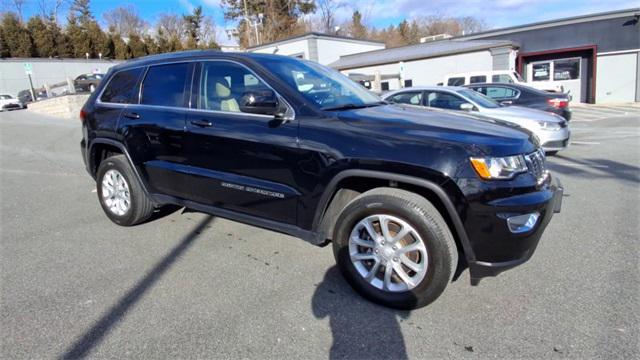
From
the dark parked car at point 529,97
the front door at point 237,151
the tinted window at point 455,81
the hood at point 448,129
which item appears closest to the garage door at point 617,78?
the tinted window at point 455,81

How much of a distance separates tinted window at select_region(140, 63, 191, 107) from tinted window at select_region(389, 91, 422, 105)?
18.5ft

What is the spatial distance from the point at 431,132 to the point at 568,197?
3539 mm

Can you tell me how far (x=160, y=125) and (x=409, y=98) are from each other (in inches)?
245

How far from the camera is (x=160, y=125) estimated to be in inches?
151

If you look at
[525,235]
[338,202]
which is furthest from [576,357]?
[338,202]

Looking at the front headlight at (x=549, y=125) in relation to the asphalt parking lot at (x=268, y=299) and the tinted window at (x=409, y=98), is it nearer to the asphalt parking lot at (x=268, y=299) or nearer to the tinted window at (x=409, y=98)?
the tinted window at (x=409, y=98)

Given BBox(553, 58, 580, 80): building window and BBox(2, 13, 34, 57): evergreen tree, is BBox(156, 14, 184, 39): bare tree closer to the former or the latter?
BBox(2, 13, 34, 57): evergreen tree

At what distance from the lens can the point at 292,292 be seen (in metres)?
3.11

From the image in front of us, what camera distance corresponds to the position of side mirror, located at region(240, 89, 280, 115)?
3135 millimetres

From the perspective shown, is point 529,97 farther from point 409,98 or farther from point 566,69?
point 566,69

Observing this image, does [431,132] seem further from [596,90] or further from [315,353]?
[596,90]

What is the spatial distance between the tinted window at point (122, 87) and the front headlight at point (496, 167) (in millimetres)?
3457

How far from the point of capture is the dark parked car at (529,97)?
9.75 meters

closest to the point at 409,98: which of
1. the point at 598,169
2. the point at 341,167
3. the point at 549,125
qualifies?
the point at 549,125
